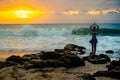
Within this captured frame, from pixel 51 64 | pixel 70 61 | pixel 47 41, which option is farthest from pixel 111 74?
→ pixel 47 41

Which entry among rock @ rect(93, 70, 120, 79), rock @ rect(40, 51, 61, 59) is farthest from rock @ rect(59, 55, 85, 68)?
rock @ rect(93, 70, 120, 79)

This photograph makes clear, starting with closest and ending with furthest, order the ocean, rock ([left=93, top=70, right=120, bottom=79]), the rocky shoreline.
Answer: the rocky shoreline, rock ([left=93, top=70, right=120, bottom=79]), the ocean

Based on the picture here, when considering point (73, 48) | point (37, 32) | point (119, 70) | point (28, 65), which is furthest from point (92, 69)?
point (37, 32)

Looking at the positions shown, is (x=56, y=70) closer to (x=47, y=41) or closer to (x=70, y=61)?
(x=70, y=61)

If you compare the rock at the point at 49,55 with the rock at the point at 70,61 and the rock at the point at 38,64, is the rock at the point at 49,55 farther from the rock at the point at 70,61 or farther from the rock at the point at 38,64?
the rock at the point at 38,64

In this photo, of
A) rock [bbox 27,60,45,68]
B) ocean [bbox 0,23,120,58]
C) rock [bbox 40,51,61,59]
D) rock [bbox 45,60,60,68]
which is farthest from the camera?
ocean [bbox 0,23,120,58]

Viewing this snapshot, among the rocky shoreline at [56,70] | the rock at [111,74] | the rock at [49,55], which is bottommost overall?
the rock at [111,74]

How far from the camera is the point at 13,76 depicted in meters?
6.99

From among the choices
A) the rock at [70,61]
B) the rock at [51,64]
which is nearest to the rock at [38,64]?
the rock at [51,64]

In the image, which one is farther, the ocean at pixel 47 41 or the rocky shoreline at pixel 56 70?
the ocean at pixel 47 41

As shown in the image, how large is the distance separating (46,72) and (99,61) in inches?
196

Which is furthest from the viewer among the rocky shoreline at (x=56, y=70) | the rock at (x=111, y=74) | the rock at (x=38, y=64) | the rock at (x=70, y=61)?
the rock at (x=70, y=61)

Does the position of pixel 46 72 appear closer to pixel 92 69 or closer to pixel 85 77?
pixel 85 77

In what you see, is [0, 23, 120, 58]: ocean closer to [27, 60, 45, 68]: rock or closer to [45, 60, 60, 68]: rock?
[45, 60, 60, 68]: rock
